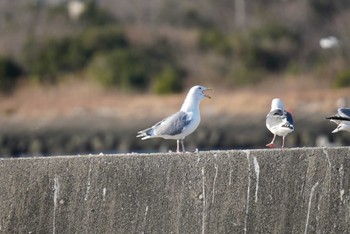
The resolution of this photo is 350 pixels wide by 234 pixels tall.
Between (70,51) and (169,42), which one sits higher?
(169,42)

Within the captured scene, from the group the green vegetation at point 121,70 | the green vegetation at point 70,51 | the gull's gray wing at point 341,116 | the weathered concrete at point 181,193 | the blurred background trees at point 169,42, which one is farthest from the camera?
the green vegetation at point 70,51

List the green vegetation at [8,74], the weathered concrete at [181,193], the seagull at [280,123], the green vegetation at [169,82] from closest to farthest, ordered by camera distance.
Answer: the weathered concrete at [181,193]
the seagull at [280,123]
the green vegetation at [169,82]
the green vegetation at [8,74]

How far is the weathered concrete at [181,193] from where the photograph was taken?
7.95 meters

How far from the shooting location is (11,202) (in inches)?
324

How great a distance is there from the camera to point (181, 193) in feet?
26.4

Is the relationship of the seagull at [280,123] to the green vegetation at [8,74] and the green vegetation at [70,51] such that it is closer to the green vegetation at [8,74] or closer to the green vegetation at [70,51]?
the green vegetation at [8,74]

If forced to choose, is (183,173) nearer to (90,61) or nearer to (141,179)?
(141,179)

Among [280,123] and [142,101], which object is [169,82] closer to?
[142,101]

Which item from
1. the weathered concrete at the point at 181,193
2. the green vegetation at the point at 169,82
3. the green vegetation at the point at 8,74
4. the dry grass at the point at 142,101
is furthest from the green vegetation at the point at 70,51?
the weathered concrete at the point at 181,193

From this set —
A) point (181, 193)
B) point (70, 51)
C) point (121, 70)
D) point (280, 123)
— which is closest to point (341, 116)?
point (280, 123)

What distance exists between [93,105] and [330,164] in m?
27.5

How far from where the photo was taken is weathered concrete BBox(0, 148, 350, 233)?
313 inches

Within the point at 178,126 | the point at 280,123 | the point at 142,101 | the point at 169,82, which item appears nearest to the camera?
the point at 178,126

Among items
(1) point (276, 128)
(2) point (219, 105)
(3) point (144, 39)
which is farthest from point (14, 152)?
(1) point (276, 128)
